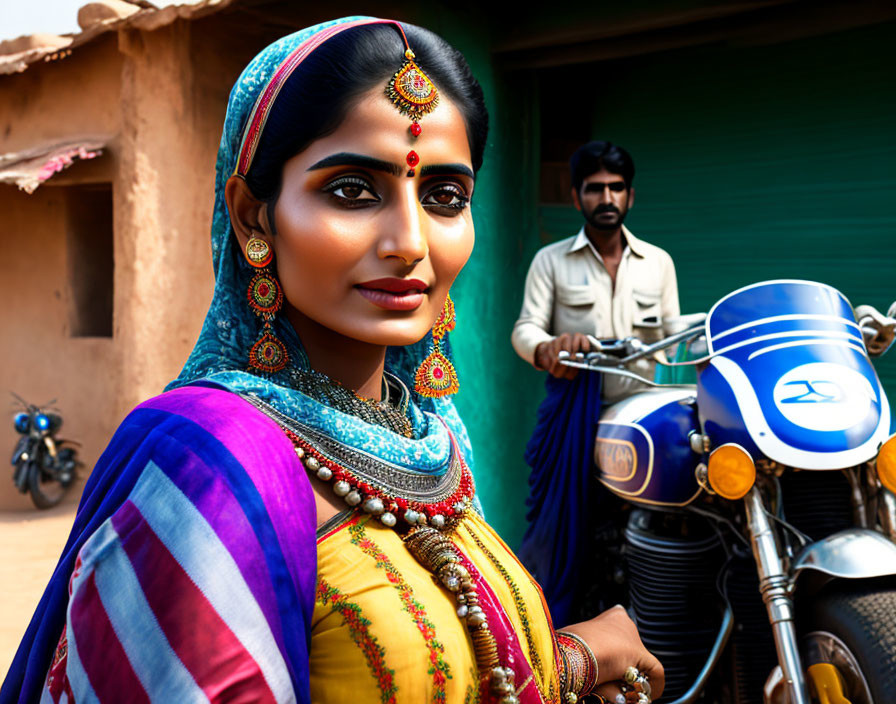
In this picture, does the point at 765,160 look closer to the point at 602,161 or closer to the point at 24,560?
the point at 602,161

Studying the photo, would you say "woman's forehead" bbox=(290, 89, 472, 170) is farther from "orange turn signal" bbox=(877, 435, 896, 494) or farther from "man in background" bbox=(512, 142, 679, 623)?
"man in background" bbox=(512, 142, 679, 623)

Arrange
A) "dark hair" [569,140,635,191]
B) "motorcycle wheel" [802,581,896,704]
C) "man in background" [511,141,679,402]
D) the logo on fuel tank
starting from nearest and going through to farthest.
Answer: "motorcycle wheel" [802,581,896,704] < the logo on fuel tank < "dark hair" [569,140,635,191] < "man in background" [511,141,679,402]

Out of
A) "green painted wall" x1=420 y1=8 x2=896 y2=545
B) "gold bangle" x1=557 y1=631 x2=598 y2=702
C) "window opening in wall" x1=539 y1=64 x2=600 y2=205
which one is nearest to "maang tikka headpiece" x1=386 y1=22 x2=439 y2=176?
"gold bangle" x1=557 y1=631 x2=598 y2=702

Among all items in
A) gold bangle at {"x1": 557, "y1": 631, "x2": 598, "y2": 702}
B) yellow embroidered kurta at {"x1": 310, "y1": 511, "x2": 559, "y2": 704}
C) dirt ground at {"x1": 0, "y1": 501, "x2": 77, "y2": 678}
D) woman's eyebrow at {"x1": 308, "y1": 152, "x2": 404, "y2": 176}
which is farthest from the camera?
dirt ground at {"x1": 0, "y1": 501, "x2": 77, "y2": 678}

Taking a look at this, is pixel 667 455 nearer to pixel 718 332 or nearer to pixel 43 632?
pixel 718 332

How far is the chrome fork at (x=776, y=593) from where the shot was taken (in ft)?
6.72

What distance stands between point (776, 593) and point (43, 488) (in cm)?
762

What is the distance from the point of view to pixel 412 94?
1.07 meters

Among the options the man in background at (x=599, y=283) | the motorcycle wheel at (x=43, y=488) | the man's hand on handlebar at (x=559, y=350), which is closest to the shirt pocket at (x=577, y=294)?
the man in background at (x=599, y=283)

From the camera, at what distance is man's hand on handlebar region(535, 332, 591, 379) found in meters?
3.12

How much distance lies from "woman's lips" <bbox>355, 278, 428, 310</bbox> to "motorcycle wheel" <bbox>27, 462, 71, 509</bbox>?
24.4 feet

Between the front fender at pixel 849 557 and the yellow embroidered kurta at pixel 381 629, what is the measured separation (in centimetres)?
138

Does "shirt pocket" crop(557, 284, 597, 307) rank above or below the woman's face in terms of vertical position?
above

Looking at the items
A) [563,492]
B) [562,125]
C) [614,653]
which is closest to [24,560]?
[563,492]
